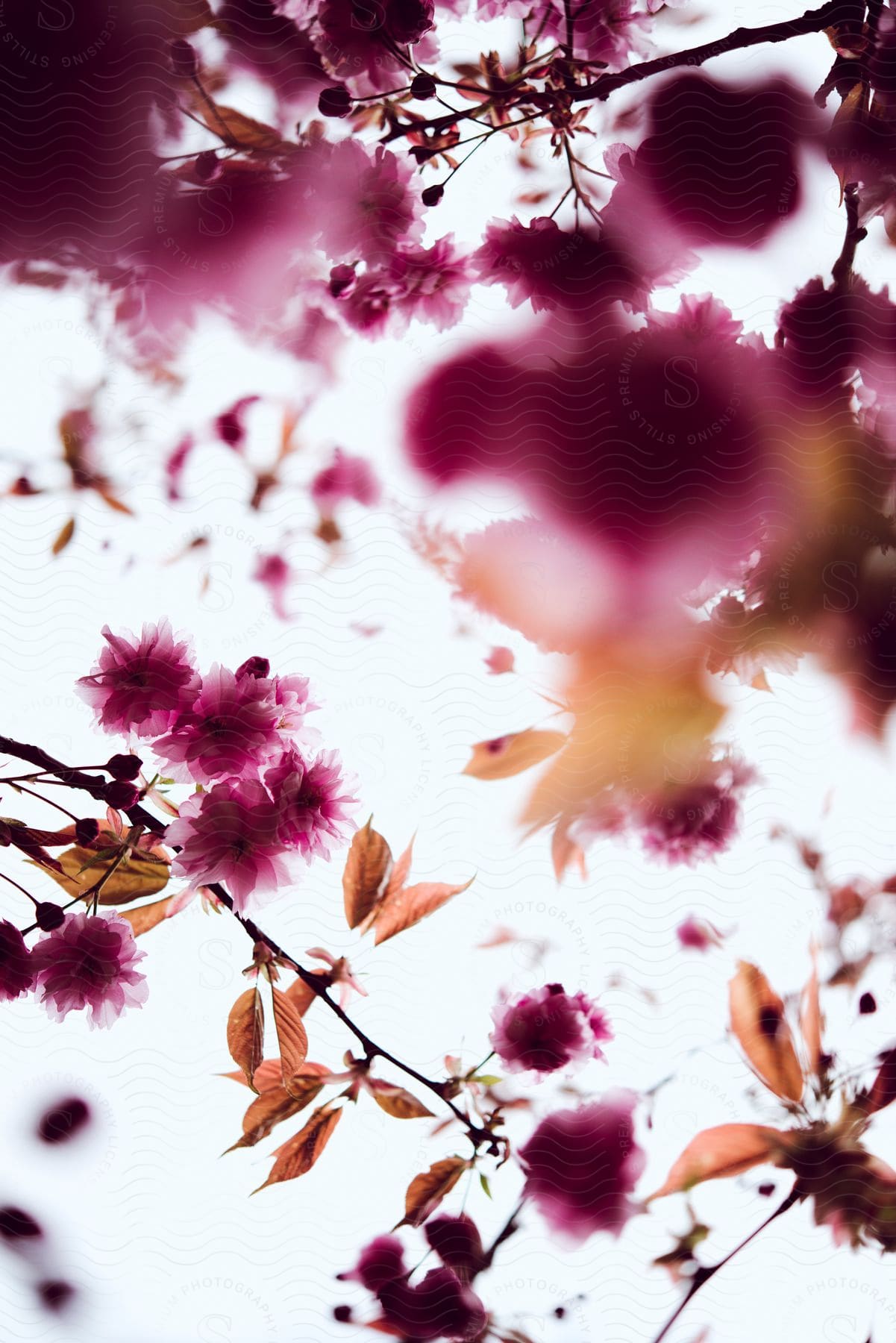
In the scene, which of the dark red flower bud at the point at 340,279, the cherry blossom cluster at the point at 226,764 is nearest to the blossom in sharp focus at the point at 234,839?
the cherry blossom cluster at the point at 226,764

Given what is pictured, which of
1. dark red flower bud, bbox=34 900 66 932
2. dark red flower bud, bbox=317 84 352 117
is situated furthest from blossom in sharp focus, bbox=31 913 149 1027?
dark red flower bud, bbox=317 84 352 117

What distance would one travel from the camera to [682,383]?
37 cm

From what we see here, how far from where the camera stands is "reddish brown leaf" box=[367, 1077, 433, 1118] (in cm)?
37

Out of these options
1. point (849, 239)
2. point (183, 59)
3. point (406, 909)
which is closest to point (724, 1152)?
point (406, 909)

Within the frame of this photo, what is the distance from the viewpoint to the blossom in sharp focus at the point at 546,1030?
1.21 ft

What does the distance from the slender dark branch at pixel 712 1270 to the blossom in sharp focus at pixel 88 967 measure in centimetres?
26

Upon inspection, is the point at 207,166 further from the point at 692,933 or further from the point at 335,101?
the point at 692,933

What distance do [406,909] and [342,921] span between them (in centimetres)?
3

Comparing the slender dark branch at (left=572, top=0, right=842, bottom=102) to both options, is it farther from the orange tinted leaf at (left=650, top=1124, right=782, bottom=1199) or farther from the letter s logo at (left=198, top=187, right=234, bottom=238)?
the orange tinted leaf at (left=650, top=1124, right=782, bottom=1199)

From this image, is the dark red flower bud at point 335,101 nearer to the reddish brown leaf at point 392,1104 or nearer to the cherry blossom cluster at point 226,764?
the cherry blossom cluster at point 226,764

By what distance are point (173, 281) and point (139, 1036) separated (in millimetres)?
309

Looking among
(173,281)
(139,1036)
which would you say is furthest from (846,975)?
(173,281)

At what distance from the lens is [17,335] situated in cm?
37

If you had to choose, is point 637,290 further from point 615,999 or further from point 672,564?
point 615,999
